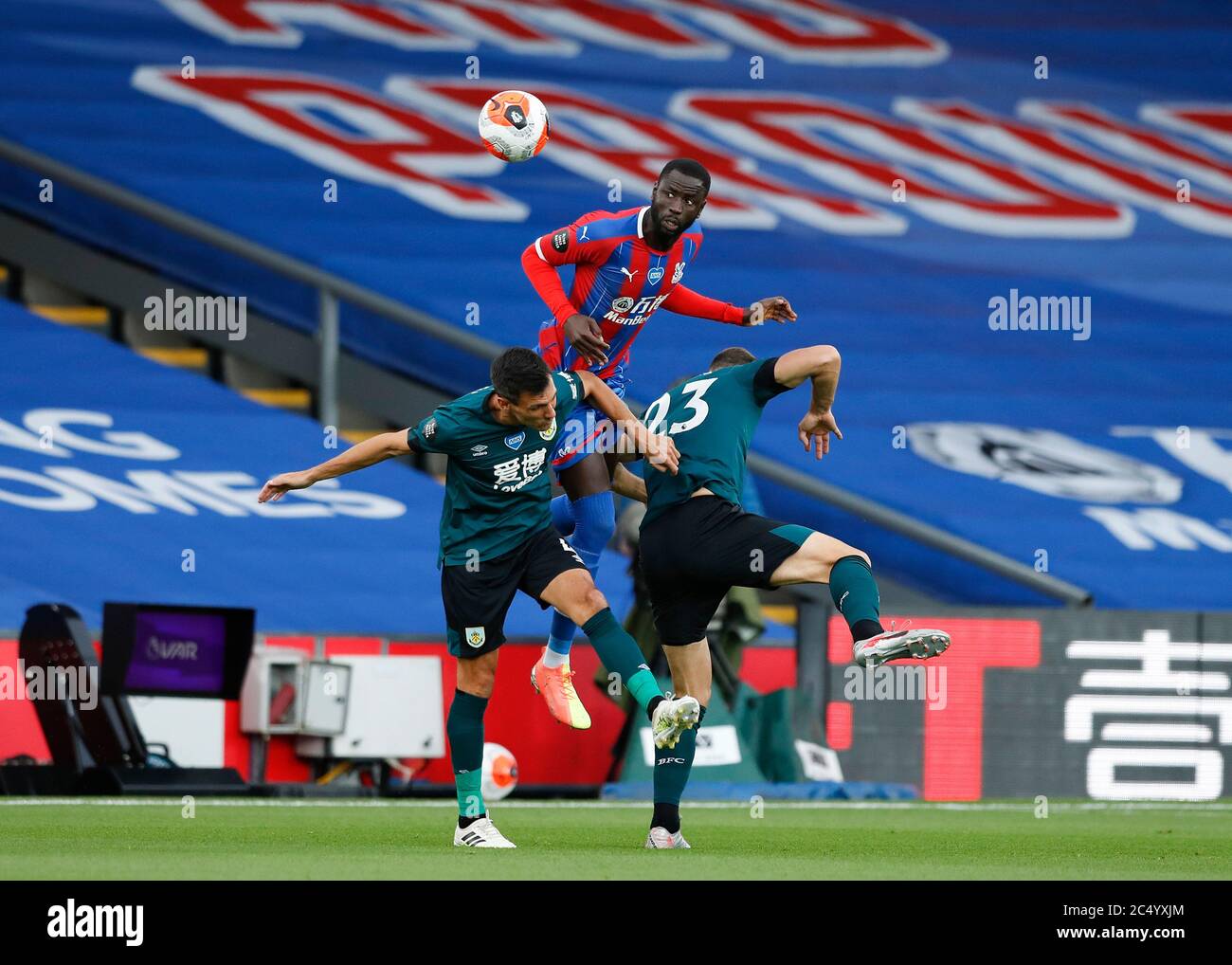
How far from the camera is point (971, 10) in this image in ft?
63.0

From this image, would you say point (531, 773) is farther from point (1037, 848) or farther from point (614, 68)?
point (614, 68)

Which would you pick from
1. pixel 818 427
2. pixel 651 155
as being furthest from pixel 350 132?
pixel 818 427

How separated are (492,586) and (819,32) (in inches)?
484

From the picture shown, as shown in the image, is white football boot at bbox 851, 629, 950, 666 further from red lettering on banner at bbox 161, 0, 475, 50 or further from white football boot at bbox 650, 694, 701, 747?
red lettering on banner at bbox 161, 0, 475, 50

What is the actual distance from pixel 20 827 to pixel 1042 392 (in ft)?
A: 35.2

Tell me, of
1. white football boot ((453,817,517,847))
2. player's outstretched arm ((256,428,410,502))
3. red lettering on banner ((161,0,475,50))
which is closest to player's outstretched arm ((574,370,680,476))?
player's outstretched arm ((256,428,410,502))

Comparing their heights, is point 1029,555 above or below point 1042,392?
below

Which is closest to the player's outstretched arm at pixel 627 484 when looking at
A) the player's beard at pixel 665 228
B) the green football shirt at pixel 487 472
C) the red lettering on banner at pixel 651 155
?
the green football shirt at pixel 487 472

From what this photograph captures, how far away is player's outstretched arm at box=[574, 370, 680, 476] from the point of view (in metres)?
7.53

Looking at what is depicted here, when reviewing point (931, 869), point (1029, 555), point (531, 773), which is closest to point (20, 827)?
point (931, 869)

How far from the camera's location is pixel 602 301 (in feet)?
30.1

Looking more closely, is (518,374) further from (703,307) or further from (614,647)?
(703,307)

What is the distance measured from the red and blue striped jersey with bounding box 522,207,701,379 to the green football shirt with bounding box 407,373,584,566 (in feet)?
4.11

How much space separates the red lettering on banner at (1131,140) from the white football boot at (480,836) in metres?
12.7
